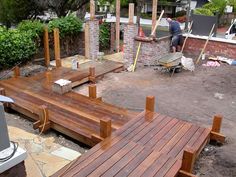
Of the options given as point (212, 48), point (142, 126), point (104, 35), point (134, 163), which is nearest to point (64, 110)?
point (142, 126)

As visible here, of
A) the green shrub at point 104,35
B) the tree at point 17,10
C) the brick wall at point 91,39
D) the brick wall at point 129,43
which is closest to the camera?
the brick wall at point 129,43

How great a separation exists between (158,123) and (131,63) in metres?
5.46

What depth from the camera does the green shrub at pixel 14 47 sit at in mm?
9703

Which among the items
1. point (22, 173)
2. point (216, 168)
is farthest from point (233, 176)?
point (22, 173)

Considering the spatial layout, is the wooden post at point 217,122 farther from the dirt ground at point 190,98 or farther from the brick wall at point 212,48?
the brick wall at point 212,48

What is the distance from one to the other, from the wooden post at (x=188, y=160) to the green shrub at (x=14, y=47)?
763 cm

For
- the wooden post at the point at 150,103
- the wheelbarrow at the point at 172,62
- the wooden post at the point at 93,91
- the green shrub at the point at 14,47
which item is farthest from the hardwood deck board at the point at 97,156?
the green shrub at the point at 14,47

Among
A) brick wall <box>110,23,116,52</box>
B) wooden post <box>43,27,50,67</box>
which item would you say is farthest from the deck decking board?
brick wall <box>110,23,116,52</box>

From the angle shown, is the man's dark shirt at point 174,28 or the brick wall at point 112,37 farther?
the brick wall at point 112,37

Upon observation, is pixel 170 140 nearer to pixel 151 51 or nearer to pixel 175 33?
pixel 151 51

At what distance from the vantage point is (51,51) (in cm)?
1216

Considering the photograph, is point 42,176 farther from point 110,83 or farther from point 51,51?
point 51,51

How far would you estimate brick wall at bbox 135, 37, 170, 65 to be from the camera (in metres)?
10.9

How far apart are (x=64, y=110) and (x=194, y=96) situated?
4.06m
